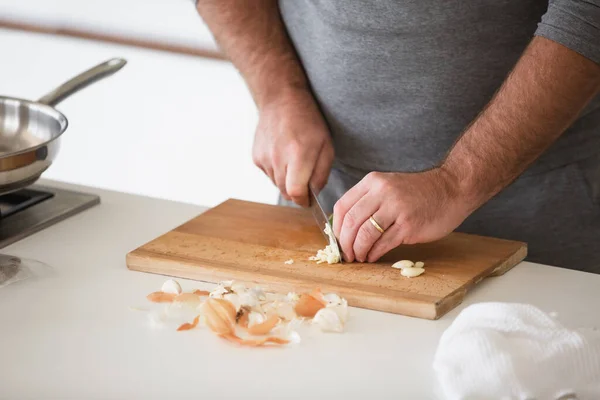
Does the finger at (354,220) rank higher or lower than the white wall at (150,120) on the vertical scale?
higher

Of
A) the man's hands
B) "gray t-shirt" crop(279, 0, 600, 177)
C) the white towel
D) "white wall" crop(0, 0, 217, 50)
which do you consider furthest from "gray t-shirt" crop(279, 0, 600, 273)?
"white wall" crop(0, 0, 217, 50)

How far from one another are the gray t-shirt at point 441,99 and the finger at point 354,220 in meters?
0.28

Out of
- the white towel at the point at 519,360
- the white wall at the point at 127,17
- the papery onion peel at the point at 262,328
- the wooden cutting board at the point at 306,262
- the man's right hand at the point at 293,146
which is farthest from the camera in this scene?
the white wall at the point at 127,17

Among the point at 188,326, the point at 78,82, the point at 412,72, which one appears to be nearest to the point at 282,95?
the point at 412,72

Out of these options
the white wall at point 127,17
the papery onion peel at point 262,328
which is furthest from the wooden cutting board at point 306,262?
the white wall at point 127,17

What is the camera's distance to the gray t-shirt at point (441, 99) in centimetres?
154

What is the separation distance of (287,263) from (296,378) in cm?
31

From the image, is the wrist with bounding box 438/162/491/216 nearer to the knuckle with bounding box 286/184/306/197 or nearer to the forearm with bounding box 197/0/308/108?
the knuckle with bounding box 286/184/306/197

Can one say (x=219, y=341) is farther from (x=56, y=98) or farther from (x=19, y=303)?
(x=56, y=98)

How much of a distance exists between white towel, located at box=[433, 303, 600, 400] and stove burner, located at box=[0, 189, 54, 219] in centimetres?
79

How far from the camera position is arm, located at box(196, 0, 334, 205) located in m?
1.57

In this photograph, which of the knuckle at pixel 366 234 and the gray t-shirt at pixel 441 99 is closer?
the knuckle at pixel 366 234

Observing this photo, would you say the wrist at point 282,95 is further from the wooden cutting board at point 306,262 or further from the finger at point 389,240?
the finger at point 389,240

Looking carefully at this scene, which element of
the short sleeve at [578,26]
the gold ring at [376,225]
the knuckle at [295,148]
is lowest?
the gold ring at [376,225]
